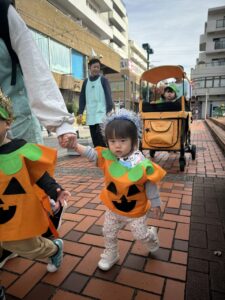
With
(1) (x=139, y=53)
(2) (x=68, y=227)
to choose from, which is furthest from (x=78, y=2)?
(1) (x=139, y=53)

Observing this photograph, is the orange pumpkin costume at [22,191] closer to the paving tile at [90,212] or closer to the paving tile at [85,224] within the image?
the paving tile at [85,224]

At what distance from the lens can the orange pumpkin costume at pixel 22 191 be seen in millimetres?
1309

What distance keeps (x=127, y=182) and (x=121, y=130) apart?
0.35 m

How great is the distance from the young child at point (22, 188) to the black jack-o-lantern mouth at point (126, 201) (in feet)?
1.43

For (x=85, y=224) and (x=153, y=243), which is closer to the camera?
(x=153, y=243)

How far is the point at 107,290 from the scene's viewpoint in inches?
65.4

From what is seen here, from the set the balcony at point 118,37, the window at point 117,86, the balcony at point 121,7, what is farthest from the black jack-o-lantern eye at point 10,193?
the balcony at point 121,7

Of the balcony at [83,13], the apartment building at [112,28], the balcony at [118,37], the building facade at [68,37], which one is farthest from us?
the balcony at [118,37]

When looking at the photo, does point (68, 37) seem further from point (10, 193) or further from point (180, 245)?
point (10, 193)

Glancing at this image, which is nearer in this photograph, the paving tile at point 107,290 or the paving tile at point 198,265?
the paving tile at point 107,290

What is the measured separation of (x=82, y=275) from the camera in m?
1.81

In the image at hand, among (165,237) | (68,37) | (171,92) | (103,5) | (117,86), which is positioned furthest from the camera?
(117,86)

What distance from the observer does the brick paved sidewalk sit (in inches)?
64.7

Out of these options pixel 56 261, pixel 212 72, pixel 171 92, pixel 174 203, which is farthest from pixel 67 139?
pixel 212 72
